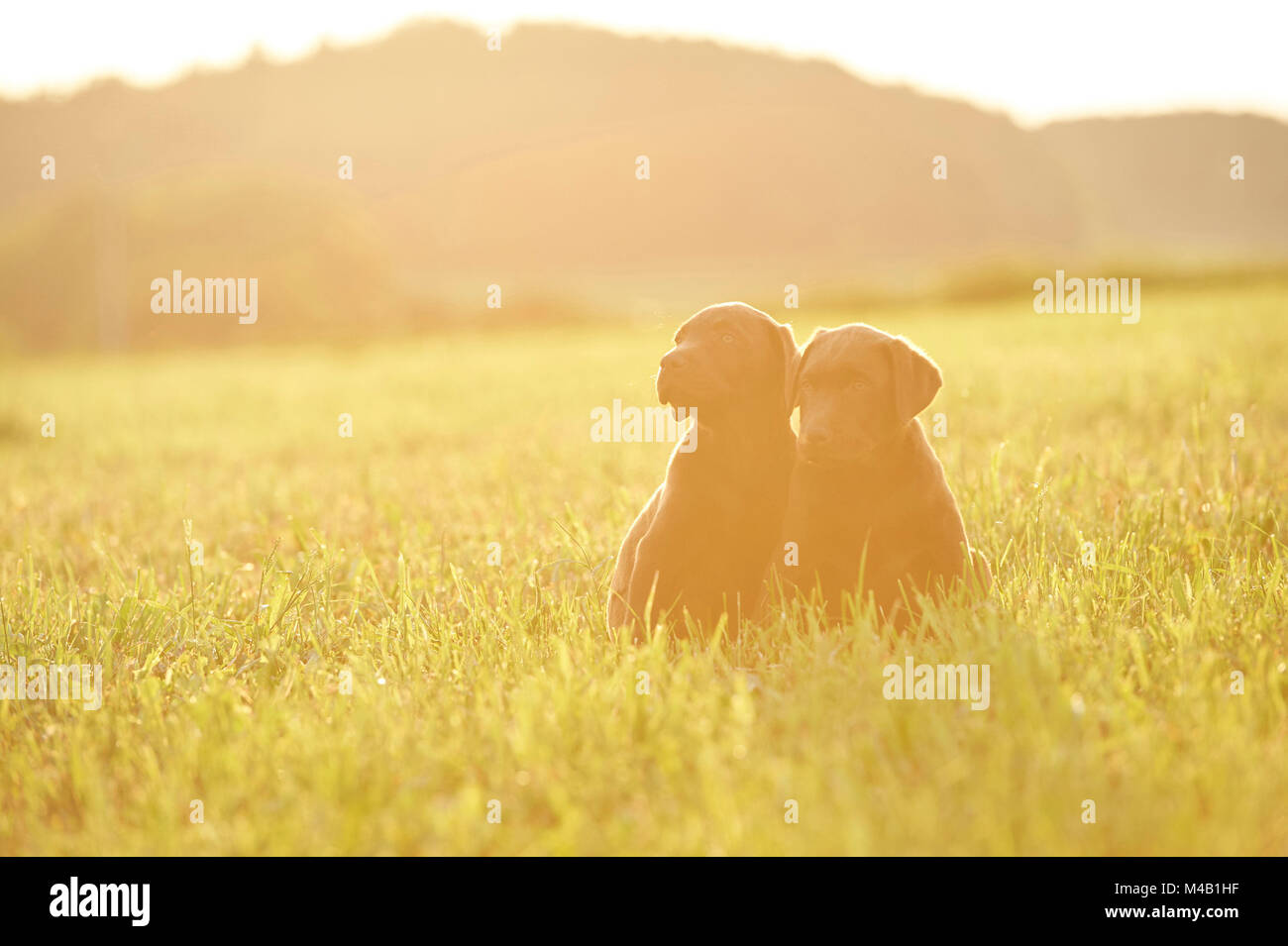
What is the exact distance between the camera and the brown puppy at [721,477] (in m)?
3.68

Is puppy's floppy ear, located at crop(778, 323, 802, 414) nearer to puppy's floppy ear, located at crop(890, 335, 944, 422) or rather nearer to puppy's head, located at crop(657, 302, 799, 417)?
puppy's head, located at crop(657, 302, 799, 417)

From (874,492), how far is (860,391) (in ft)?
1.28

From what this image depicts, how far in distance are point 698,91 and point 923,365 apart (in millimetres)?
63566

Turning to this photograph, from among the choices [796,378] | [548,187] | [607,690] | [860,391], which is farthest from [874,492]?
[548,187]

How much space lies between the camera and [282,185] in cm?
3819

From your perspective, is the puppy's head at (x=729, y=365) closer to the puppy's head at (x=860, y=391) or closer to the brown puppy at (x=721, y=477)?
the brown puppy at (x=721, y=477)

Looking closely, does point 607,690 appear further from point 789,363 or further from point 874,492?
point 789,363

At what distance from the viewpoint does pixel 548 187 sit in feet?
162

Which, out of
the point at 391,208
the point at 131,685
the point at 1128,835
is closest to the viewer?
the point at 1128,835

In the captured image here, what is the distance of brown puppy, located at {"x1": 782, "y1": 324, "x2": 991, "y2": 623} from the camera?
349 centimetres

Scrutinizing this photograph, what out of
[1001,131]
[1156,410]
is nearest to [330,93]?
[1001,131]
